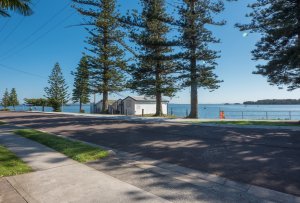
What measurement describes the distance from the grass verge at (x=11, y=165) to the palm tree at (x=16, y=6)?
16.9ft

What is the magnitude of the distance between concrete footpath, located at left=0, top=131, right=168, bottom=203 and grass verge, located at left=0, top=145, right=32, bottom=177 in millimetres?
206

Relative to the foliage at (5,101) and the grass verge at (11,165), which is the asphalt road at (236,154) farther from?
the foliage at (5,101)

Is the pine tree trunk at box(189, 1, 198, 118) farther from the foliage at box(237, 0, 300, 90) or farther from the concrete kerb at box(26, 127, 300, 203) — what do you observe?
the concrete kerb at box(26, 127, 300, 203)

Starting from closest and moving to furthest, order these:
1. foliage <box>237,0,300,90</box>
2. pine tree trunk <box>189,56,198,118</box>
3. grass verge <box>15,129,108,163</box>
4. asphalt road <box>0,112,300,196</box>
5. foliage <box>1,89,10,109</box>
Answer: asphalt road <box>0,112,300,196</box> → grass verge <box>15,129,108,163</box> → foliage <box>237,0,300,90</box> → pine tree trunk <box>189,56,198,118</box> → foliage <box>1,89,10,109</box>

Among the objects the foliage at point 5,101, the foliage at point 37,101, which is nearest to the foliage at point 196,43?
the foliage at point 37,101

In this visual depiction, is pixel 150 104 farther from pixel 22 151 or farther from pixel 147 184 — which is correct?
pixel 147 184

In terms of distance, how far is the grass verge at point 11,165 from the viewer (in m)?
5.38

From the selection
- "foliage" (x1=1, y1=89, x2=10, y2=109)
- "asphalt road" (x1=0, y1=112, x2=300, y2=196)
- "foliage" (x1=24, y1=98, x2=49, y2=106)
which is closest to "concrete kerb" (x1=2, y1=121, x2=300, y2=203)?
"asphalt road" (x1=0, y1=112, x2=300, y2=196)

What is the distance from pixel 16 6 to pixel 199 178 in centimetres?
870

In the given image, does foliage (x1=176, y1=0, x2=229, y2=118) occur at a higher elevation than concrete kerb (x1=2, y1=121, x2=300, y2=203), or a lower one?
higher

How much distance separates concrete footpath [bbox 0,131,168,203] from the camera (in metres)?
4.03

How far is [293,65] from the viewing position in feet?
44.9

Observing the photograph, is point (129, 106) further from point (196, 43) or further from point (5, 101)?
point (5, 101)

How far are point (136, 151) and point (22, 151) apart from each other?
12.0ft
